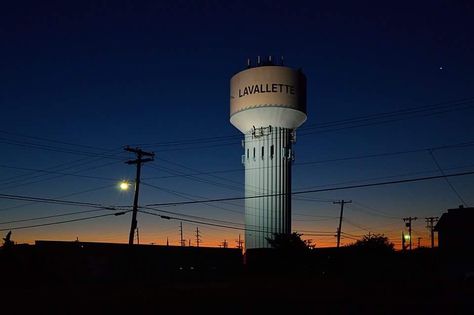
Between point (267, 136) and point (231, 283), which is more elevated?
point (267, 136)

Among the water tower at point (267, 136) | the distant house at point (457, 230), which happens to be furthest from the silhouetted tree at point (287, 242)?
the distant house at point (457, 230)

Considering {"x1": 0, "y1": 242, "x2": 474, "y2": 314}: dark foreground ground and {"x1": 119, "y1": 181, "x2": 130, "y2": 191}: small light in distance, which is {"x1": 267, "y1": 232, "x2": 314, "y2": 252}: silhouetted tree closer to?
{"x1": 0, "y1": 242, "x2": 474, "y2": 314}: dark foreground ground

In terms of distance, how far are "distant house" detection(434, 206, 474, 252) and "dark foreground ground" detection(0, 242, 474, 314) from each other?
1730 millimetres

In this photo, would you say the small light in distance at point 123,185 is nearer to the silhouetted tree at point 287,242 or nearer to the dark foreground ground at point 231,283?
the dark foreground ground at point 231,283

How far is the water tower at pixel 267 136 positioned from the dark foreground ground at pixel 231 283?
13.0 ft

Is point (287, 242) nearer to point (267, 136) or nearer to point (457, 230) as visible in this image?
point (267, 136)

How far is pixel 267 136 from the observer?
5678cm

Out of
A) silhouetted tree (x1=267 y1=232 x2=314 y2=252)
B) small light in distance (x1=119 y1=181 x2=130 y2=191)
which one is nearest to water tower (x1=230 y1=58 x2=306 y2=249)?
silhouetted tree (x1=267 y1=232 x2=314 y2=252)

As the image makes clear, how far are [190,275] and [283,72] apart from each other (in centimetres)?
2327

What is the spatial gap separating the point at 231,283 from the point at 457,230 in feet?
94.4

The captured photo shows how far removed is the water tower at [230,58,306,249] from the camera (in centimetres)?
5569


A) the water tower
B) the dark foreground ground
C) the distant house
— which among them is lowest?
the dark foreground ground

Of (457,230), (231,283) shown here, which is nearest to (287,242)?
(231,283)

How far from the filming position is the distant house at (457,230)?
6419 centimetres
